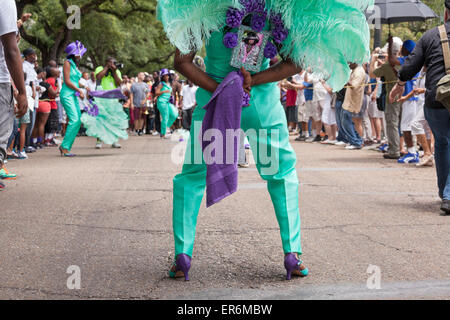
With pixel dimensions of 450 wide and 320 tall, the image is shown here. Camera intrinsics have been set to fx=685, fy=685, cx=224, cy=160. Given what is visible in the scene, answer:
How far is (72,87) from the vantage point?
1341 cm

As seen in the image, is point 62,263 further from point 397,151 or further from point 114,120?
point 114,120

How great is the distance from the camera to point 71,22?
88.8 feet

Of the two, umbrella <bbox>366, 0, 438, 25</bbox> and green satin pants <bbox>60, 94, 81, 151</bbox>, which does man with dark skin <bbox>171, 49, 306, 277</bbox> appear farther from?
green satin pants <bbox>60, 94, 81, 151</bbox>

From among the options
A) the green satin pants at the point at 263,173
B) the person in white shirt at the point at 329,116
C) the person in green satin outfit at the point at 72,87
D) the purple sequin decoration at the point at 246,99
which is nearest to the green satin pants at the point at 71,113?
the person in green satin outfit at the point at 72,87

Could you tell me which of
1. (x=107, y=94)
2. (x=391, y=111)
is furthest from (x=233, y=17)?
(x=107, y=94)

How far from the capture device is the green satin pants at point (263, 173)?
4117 mm

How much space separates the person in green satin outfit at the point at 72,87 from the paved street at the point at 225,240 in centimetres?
373

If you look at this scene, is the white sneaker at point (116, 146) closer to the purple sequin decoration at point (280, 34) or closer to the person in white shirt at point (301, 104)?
the person in white shirt at point (301, 104)

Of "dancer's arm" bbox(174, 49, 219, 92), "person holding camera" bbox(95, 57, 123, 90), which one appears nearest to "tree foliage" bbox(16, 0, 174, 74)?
"person holding camera" bbox(95, 57, 123, 90)

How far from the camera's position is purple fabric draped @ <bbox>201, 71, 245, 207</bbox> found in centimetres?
395

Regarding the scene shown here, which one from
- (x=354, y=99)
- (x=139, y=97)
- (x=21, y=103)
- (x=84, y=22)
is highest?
(x=84, y=22)

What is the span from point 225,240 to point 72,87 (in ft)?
28.9

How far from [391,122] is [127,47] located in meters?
32.6

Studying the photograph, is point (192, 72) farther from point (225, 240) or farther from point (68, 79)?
point (68, 79)
